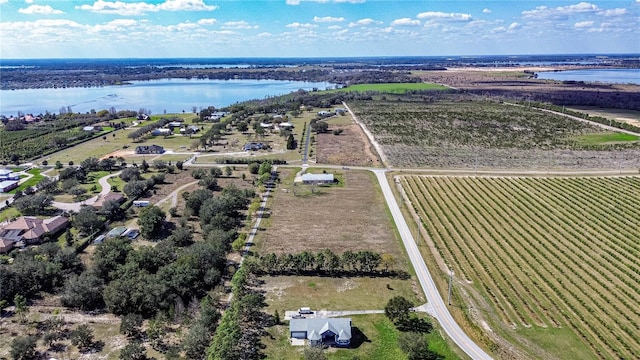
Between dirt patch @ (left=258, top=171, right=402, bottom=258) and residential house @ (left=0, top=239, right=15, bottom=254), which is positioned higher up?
→ residential house @ (left=0, top=239, right=15, bottom=254)

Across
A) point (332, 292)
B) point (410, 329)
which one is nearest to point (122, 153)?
point (332, 292)

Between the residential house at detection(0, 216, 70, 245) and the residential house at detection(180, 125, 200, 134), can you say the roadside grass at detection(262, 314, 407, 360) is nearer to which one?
the residential house at detection(0, 216, 70, 245)

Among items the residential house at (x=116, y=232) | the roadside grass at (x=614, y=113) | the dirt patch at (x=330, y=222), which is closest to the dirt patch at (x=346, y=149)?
the dirt patch at (x=330, y=222)

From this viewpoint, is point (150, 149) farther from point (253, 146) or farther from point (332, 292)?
point (332, 292)

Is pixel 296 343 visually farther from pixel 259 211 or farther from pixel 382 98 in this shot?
pixel 382 98

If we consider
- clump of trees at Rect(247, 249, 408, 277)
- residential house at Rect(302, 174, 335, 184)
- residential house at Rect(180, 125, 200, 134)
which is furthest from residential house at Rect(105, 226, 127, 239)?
residential house at Rect(180, 125, 200, 134)

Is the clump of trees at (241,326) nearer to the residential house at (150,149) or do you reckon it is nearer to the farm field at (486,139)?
the farm field at (486,139)
